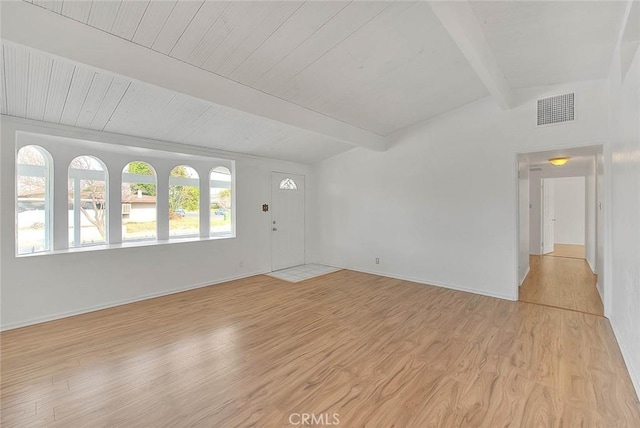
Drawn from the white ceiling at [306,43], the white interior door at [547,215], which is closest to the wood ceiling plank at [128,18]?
the white ceiling at [306,43]

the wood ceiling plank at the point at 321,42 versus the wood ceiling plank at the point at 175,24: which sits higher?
the wood ceiling plank at the point at 321,42

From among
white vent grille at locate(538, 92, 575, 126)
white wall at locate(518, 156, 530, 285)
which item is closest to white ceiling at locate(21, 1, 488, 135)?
white vent grille at locate(538, 92, 575, 126)

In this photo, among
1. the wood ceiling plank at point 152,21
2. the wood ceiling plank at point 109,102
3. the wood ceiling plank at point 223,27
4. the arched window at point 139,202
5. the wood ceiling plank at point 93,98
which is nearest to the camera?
the wood ceiling plank at point 152,21

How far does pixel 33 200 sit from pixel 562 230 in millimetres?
12760

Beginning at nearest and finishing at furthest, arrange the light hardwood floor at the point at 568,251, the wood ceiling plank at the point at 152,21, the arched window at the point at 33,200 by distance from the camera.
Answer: the wood ceiling plank at the point at 152,21
the arched window at the point at 33,200
the light hardwood floor at the point at 568,251

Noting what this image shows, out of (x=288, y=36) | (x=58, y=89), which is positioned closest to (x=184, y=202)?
(x=58, y=89)

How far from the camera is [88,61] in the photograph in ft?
6.83

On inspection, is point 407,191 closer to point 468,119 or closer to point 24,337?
point 468,119

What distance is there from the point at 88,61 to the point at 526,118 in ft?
16.3

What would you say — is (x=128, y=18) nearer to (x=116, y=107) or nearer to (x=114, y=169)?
(x=116, y=107)

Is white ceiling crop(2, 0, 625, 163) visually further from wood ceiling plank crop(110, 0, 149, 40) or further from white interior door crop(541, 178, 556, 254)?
white interior door crop(541, 178, 556, 254)

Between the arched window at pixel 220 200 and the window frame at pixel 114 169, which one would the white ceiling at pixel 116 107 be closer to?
the window frame at pixel 114 169

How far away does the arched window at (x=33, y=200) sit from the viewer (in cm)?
341

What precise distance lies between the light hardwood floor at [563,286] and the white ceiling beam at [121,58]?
4.44 meters
